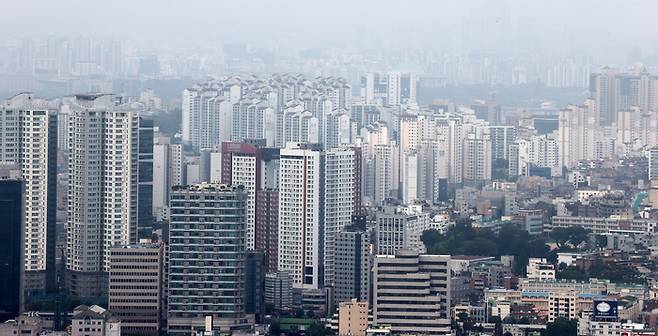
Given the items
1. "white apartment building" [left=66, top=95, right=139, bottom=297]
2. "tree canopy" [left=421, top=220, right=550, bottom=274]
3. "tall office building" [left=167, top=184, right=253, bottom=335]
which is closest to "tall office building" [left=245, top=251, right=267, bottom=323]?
"tall office building" [left=167, top=184, right=253, bottom=335]

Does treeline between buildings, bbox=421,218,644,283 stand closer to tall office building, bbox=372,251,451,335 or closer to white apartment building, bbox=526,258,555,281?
white apartment building, bbox=526,258,555,281

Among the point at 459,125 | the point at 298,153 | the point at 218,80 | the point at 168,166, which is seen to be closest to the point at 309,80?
the point at 218,80

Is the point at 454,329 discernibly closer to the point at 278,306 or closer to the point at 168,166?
the point at 278,306

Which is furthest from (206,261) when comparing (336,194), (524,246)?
(524,246)

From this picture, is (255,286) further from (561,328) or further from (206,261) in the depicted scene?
(561,328)

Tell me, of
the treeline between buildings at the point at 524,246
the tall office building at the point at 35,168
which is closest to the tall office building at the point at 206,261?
the tall office building at the point at 35,168

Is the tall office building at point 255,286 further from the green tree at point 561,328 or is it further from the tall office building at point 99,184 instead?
the green tree at point 561,328
